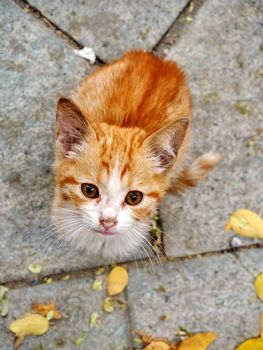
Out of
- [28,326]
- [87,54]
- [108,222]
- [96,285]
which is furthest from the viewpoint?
[87,54]

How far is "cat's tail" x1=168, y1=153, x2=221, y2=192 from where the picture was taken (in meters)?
2.66

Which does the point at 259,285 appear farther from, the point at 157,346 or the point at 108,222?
the point at 108,222

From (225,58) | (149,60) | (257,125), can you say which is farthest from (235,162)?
(149,60)

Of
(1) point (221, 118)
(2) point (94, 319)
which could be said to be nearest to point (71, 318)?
(2) point (94, 319)

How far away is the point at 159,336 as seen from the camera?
2.64 m

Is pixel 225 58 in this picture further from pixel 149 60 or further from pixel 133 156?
pixel 133 156

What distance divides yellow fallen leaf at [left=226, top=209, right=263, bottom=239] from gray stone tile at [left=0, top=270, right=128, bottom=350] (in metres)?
0.72

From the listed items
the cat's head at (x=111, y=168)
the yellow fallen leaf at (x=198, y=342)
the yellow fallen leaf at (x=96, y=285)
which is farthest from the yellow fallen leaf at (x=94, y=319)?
the cat's head at (x=111, y=168)

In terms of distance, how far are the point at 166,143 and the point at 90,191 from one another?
0.37 m

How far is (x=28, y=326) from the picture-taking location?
2545mm

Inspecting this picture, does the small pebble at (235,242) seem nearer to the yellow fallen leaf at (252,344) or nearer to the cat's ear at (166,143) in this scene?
the yellow fallen leaf at (252,344)

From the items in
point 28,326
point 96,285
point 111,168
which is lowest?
point 28,326

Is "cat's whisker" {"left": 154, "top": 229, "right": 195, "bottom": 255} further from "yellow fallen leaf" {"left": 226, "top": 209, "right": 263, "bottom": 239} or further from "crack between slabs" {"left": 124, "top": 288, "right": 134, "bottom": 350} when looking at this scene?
"crack between slabs" {"left": 124, "top": 288, "right": 134, "bottom": 350}

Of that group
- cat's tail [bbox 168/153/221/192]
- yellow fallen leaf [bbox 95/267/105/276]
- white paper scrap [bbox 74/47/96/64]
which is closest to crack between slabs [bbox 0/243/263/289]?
yellow fallen leaf [bbox 95/267/105/276]
